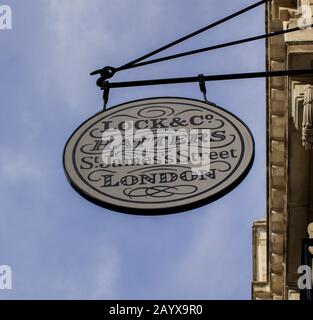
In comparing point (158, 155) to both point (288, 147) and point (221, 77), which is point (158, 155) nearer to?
Result: point (221, 77)

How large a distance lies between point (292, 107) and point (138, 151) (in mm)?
7345

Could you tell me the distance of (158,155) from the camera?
10.8 m

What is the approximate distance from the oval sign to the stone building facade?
5.83 metres

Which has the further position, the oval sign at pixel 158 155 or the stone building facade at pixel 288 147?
the stone building facade at pixel 288 147

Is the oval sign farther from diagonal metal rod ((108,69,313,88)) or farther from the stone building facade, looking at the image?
the stone building facade

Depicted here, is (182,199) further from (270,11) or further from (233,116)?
(270,11)

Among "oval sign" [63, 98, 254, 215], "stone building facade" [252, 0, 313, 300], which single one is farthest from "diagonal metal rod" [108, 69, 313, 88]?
"stone building facade" [252, 0, 313, 300]

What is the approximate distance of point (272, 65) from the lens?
61.3 ft

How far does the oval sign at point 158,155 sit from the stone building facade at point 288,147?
5.83 metres

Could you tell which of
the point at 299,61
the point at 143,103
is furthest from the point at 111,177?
the point at 299,61

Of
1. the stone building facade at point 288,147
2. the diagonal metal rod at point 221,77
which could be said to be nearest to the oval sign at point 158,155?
the diagonal metal rod at point 221,77

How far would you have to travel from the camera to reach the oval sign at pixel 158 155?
1030 centimetres

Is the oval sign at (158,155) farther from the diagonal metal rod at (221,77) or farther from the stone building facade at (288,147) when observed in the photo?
the stone building facade at (288,147)

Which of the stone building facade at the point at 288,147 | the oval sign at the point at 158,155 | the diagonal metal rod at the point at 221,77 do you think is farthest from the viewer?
the stone building facade at the point at 288,147
